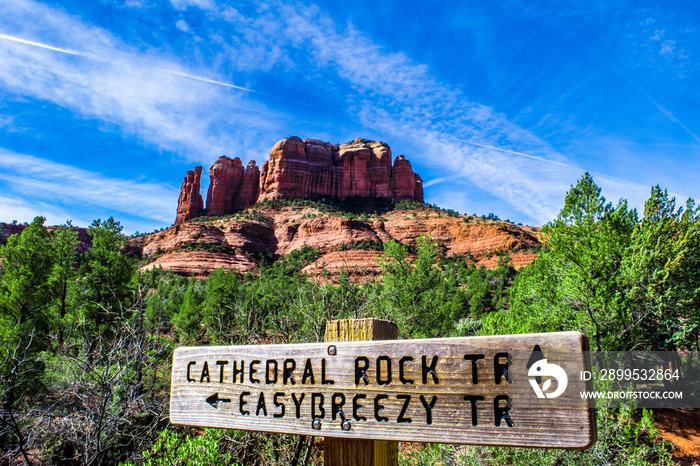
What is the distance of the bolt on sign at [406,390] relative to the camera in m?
1.14

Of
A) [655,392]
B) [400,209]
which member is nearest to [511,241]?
[400,209]

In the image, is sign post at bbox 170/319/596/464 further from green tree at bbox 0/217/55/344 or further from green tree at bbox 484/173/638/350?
green tree at bbox 0/217/55/344

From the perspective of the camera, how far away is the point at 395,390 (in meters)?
1.37

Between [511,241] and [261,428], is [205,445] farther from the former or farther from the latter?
[511,241]

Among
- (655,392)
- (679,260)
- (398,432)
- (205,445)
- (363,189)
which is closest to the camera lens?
(398,432)

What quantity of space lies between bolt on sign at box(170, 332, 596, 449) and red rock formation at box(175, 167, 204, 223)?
325ft

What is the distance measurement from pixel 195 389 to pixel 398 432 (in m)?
1.01

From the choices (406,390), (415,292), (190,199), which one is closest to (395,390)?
(406,390)

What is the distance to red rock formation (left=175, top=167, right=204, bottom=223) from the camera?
94000 mm

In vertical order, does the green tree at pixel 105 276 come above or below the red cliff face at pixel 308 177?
below

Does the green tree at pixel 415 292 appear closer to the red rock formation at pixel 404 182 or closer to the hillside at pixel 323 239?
the hillside at pixel 323 239

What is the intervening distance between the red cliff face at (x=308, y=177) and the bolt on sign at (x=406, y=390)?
86.4 metres

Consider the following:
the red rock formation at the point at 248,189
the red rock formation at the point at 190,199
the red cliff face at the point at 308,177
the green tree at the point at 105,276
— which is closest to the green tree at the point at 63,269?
the green tree at the point at 105,276

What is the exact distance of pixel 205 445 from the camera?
12.2 ft
